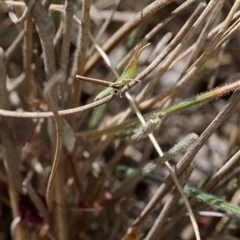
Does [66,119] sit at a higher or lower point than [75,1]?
lower

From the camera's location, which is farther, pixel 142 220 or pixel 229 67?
pixel 229 67

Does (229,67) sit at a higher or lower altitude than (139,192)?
higher

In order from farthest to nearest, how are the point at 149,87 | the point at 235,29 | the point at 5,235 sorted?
1. the point at 5,235
2. the point at 149,87
3. the point at 235,29

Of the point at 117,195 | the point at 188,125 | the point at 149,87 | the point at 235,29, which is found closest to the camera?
the point at 235,29

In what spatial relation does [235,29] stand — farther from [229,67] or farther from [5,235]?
[229,67]

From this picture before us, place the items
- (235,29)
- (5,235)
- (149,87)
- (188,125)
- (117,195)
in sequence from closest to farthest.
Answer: (235,29) → (149,87) → (117,195) → (5,235) → (188,125)

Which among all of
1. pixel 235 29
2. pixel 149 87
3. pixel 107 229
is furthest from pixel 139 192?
pixel 235 29

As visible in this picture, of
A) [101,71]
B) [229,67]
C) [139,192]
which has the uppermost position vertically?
[101,71]

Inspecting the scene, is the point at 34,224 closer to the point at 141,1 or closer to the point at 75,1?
the point at 75,1

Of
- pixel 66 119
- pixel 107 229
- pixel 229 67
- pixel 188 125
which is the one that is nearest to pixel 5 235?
pixel 107 229
